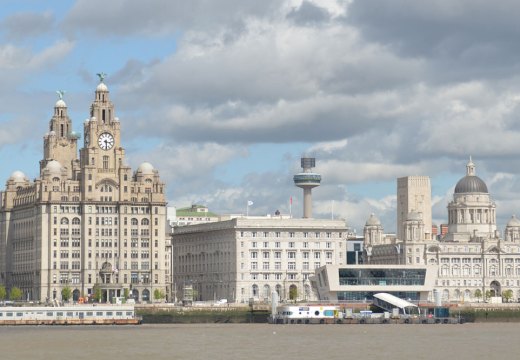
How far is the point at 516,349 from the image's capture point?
153875 millimetres

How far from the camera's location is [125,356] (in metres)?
144

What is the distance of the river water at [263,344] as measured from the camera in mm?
145125

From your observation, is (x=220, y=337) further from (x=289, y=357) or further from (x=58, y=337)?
(x=289, y=357)

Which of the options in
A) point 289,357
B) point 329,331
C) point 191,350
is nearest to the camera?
point 289,357

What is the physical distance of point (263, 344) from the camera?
164 m

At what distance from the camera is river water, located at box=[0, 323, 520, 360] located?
145m

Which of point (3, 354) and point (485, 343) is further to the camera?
point (485, 343)

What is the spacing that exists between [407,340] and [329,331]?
26.1 metres

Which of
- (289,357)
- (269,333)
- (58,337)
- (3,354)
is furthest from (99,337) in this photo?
(289,357)

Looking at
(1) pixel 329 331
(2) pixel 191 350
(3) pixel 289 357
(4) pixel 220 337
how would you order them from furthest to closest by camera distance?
(1) pixel 329 331 < (4) pixel 220 337 < (2) pixel 191 350 < (3) pixel 289 357

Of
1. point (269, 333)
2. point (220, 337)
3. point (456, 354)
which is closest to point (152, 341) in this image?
point (220, 337)

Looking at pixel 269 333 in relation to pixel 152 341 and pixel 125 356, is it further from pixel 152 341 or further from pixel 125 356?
pixel 125 356

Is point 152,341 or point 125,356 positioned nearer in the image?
point 125,356

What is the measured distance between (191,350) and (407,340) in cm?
2823
